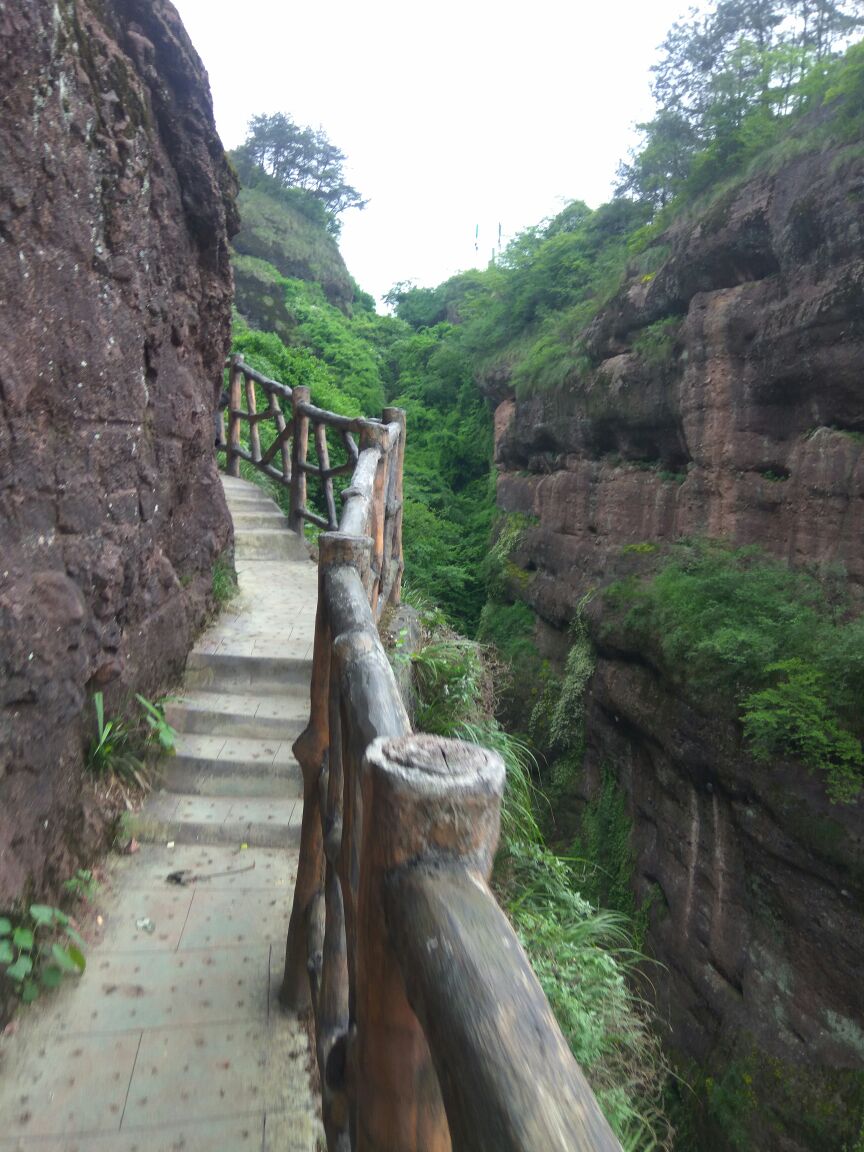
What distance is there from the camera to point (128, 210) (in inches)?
126

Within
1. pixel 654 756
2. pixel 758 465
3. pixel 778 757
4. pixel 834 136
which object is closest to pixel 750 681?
pixel 778 757

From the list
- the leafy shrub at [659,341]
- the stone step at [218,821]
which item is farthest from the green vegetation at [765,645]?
the stone step at [218,821]

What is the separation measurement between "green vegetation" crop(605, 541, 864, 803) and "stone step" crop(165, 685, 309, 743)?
15.9 ft

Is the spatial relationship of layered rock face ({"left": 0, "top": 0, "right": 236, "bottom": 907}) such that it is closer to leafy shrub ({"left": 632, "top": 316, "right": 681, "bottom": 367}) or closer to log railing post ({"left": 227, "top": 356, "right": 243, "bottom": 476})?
log railing post ({"left": 227, "top": 356, "right": 243, "bottom": 476})

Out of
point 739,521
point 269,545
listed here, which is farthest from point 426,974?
point 739,521

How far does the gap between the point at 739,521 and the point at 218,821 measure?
819 centimetres

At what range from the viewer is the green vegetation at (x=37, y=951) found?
2.22m

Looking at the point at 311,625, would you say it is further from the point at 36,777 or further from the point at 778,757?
the point at 778,757

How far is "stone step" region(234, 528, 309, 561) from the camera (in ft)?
22.6

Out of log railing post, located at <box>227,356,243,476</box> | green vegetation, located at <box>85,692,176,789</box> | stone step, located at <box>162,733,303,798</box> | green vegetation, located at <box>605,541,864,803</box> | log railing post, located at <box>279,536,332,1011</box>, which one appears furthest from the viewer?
A: log railing post, located at <box>227,356,243,476</box>

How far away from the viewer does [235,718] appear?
3.78 m

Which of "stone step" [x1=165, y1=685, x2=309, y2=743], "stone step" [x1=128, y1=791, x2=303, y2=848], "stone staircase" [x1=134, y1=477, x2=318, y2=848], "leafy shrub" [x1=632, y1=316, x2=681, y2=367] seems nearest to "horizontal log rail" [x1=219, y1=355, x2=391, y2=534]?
"stone staircase" [x1=134, y1=477, x2=318, y2=848]

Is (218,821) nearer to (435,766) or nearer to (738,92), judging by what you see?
(435,766)

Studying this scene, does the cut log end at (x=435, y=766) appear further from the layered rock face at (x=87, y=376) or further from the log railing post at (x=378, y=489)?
the log railing post at (x=378, y=489)
